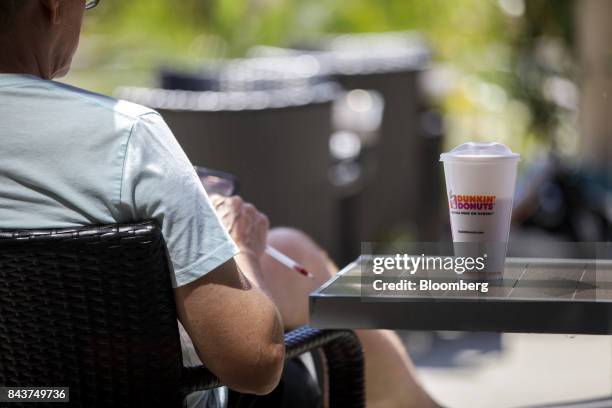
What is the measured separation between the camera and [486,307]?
1.39m

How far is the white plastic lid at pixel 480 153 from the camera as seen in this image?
142cm

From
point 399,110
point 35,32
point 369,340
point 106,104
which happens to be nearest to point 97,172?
point 106,104

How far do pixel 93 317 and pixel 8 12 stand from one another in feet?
1.27

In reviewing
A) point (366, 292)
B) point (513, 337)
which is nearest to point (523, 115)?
point (513, 337)

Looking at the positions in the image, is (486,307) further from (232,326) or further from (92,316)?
(92,316)

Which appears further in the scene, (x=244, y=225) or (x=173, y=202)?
(x=244, y=225)

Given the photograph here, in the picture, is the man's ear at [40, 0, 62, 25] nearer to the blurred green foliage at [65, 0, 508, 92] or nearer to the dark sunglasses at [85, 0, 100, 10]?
the dark sunglasses at [85, 0, 100, 10]

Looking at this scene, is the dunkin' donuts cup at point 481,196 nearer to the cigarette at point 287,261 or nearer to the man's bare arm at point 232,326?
the man's bare arm at point 232,326

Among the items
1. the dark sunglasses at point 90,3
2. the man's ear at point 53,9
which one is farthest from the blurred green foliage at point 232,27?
the man's ear at point 53,9

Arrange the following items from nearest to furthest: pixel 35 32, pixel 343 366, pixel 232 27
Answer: pixel 35 32 < pixel 343 366 < pixel 232 27

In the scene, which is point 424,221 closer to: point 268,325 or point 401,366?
point 401,366

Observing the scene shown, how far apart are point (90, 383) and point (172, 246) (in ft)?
0.68

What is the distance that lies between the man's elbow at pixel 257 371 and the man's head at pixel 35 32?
1.44ft

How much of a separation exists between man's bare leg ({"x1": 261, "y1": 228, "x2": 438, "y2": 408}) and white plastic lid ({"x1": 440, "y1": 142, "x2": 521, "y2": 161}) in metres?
0.55
